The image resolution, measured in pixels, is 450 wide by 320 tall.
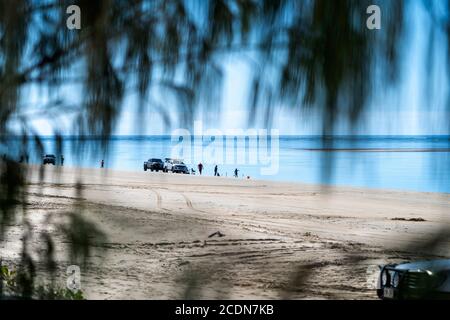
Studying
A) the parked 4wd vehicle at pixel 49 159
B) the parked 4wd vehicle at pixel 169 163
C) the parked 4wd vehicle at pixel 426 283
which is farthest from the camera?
the parked 4wd vehicle at pixel 49 159

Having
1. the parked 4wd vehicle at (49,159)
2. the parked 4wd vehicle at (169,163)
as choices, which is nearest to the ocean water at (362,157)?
the parked 4wd vehicle at (169,163)

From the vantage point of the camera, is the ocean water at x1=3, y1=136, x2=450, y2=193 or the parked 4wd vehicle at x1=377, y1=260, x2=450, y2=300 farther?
the parked 4wd vehicle at x1=377, y1=260, x2=450, y2=300

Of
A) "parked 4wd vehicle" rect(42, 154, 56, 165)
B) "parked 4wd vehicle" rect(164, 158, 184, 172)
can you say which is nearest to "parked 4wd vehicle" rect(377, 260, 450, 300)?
"parked 4wd vehicle" rect(164, 158, 184, 172)

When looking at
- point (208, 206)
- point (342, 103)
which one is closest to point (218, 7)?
point (342, 103)

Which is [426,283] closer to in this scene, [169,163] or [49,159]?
[169,163]

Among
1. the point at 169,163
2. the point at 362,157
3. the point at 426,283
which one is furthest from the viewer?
the point at 169,163

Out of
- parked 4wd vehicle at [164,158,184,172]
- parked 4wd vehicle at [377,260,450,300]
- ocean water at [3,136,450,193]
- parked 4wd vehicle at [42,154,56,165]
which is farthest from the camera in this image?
parked 4wd vehicle at [42,154,56,165]

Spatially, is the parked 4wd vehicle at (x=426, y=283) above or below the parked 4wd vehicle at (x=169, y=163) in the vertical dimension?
below

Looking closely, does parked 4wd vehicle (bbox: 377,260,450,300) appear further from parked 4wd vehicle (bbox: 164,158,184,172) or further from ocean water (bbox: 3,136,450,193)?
parked 4wd vehicle (bbox: 164,158,184,172)

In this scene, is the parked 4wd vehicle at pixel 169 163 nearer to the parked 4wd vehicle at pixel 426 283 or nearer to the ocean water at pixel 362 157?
the ocean water at pixel 362 157

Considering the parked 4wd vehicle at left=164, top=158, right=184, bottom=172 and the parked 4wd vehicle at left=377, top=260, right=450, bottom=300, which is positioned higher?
the parked 4wd vehicle at left=164, top=158, right=184, bottom=172

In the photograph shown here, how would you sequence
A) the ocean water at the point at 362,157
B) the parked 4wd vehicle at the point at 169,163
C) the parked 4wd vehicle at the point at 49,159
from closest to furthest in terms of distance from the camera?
1. the ocean water at the point at 362,157
2. the parked 4wd vehicle at the point at 169,163
3. the parked 4wd vehicle at the point at 49,159

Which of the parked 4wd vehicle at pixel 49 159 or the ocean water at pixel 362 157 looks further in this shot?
the parked 4wd vehicle at pixel 49 159

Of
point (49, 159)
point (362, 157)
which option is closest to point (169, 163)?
point (49, 159)
